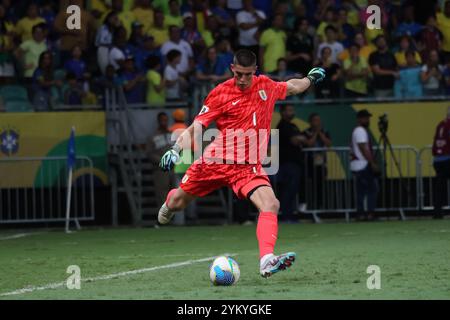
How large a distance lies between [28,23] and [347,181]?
7458mm

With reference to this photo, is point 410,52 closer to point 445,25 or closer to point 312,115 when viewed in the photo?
point 445,25

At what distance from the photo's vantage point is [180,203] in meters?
14.5

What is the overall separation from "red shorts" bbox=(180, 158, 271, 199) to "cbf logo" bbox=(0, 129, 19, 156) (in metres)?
11.4

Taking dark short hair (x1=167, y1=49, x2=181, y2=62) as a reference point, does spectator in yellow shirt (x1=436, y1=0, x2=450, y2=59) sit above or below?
above

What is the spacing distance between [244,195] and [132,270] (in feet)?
6.86

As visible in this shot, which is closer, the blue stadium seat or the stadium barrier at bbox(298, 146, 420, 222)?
the blue stadium seat

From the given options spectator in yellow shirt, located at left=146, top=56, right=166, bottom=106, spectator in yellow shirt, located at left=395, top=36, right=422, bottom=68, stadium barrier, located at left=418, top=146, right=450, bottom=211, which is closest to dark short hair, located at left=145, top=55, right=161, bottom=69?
→ spectator in yellow shirt, located at left=146, top=56, right=166, bottom=106

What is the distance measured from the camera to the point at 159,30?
26.8m

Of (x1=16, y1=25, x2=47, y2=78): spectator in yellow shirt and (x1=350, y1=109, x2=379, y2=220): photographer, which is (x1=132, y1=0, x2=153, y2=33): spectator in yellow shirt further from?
(x1=350, y1=109, x2=379, y2=220): photographer

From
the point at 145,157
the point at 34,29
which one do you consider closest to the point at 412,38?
the point at 145,157

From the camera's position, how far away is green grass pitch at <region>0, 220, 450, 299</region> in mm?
11922

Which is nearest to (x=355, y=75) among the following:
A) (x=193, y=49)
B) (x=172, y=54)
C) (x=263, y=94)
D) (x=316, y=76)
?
(x=193, y=49)

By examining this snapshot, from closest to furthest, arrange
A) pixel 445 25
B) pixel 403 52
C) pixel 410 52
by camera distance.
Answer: pixel 410 52, pixel 403 52, pixel 445 25
